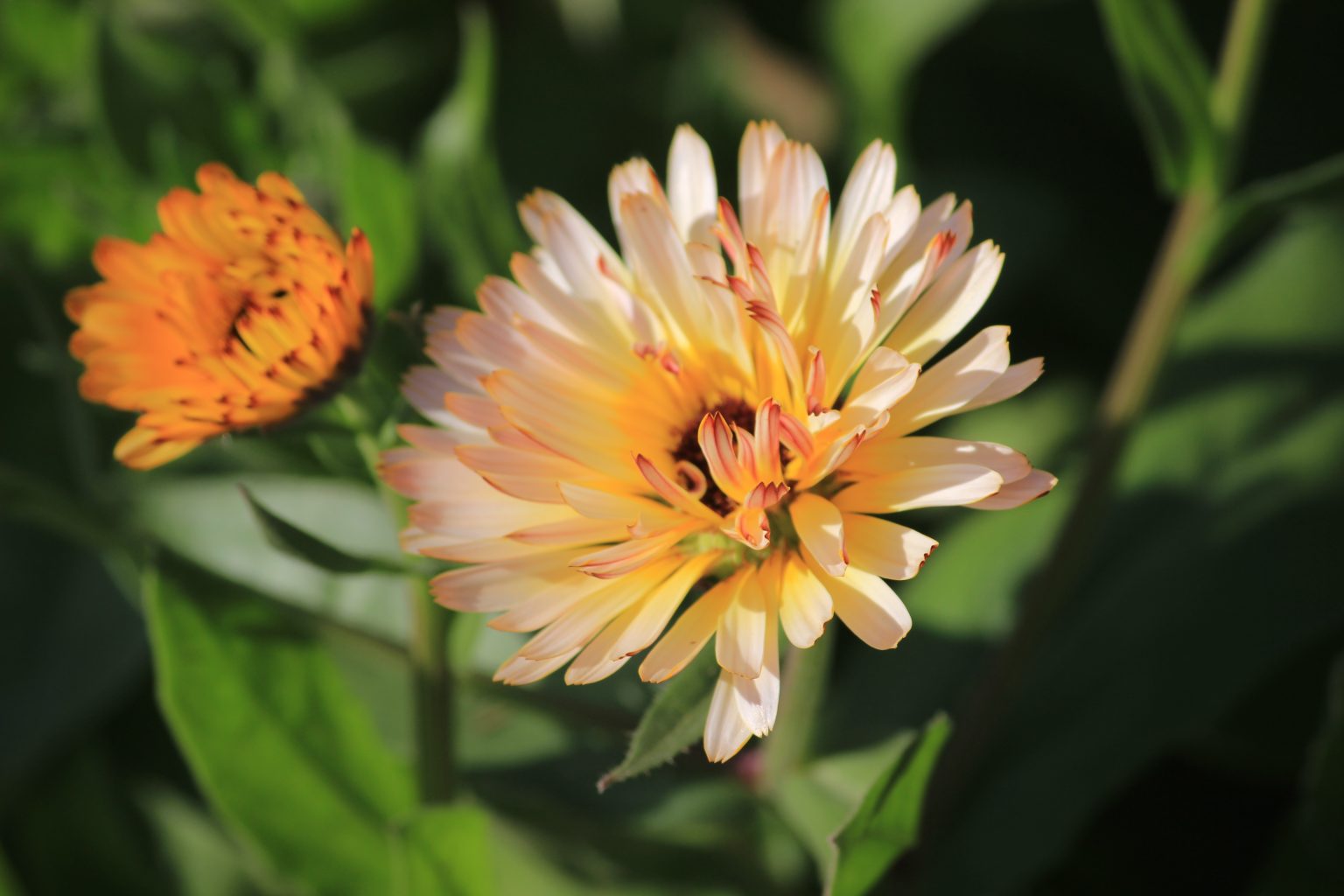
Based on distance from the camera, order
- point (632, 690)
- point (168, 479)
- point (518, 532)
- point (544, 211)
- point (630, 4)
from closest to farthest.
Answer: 1. point (518, 532)
2. point (544, 211)
3. point (632, 690)
4. point (168, 479)
5. point (630, 4)

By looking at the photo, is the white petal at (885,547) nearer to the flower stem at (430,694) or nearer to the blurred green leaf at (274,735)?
the flower stem at (430,694)

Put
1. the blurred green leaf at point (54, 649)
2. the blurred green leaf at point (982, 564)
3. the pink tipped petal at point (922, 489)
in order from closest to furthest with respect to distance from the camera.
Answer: the pink tipped petal at point (922, 489) < the blurred green leaf at point (982, 564) < the blurred green leaf at point (54, 649)

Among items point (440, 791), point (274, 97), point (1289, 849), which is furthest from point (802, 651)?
point (274, 97)

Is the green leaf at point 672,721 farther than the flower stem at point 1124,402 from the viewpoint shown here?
No

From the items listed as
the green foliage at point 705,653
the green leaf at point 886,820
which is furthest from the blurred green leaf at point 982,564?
the green leaf at point 886,820

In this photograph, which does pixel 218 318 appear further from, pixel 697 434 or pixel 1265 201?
pixel 1265 201

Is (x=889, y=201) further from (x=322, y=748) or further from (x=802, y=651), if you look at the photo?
(x=322, y=748)

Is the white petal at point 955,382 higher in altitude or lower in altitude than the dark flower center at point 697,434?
higher
